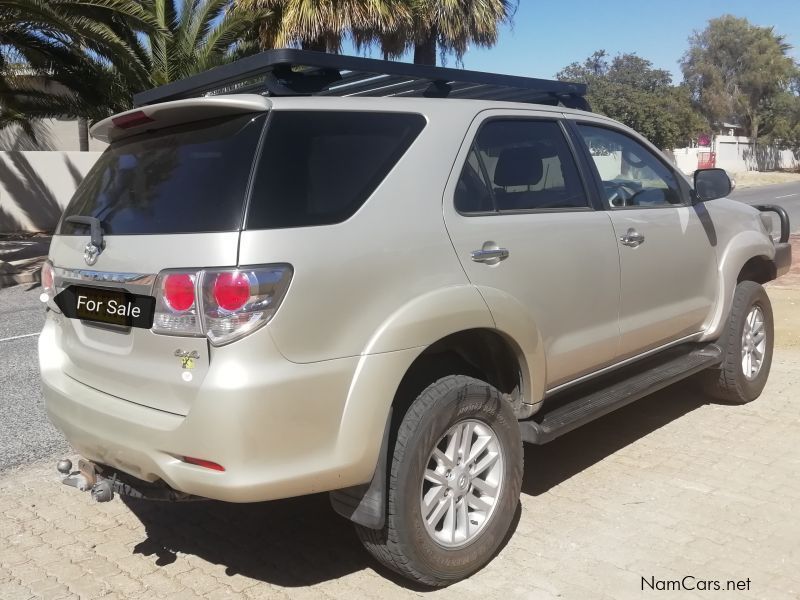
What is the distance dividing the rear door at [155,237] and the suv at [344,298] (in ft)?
0.03

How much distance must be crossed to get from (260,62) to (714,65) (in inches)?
2942

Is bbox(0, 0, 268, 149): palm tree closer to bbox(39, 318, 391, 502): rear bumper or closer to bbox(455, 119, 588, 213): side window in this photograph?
bbox(455, 119, 588, 213): side window

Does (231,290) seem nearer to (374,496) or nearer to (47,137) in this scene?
(374,496)

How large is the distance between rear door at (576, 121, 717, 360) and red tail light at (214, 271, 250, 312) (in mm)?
2250

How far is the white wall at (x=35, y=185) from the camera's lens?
63.9 feet

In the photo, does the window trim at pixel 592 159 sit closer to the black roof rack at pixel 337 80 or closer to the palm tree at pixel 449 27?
the black roof rack at pixel 337 80

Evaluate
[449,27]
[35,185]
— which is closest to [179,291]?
[449,27]

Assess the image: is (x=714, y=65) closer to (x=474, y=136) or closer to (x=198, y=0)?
(x=198, y=0)

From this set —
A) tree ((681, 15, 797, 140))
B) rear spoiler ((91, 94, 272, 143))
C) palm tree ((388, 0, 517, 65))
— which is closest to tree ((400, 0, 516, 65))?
palm tree ((388, 0, 517, 65))

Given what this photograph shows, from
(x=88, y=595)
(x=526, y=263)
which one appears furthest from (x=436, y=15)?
(x=88, y=595)

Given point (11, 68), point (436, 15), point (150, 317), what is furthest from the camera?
point (436, 15)

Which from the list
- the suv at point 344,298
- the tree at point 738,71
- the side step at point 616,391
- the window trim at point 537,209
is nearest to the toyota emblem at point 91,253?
the suv at point 344,298

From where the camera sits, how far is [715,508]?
155 inches

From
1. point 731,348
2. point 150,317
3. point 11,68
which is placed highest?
point 11,68
